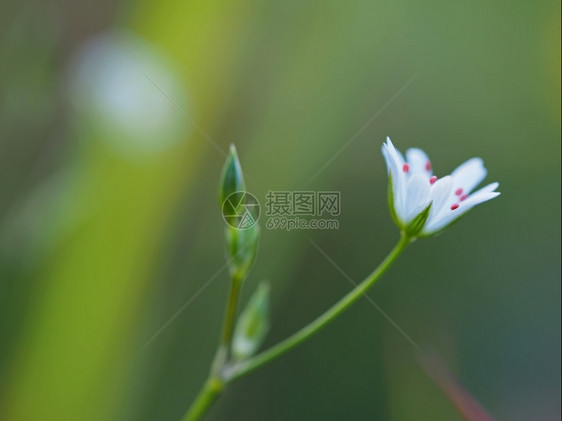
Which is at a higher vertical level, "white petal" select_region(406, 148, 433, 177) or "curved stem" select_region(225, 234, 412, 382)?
"white petal" select_region(406, 148, 433, 177)

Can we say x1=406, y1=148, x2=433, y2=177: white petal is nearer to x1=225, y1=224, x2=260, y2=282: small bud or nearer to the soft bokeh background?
x1=225, y1=224, x2=260, y2=282: small bud

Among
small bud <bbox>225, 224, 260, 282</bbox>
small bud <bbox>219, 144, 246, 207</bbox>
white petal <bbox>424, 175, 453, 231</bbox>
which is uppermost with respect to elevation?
white petal <bbox>424, 175, 453, 231</bbox>

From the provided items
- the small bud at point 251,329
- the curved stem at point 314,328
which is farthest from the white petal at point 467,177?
the small bud at point 251,329

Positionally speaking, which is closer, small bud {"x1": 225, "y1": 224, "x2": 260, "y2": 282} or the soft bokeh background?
small bud {"x1": 225, "y1": 224, "x2": 260, "y2": 282}

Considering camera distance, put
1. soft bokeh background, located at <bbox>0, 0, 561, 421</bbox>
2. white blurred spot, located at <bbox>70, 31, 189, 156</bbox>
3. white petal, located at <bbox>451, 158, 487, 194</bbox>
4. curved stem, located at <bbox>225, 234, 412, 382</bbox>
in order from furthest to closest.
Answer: white blurred spot, located at <bbox>70, 31, 189, 156</bbox>
soft bokeh background, located at <bbox>0, 0, 561, 421</bbox>
white petal, located at <bbox>451, 158, 487, 194</bbox>
curved stem, located at <bbox>225, 234, 412, 382</bbox>

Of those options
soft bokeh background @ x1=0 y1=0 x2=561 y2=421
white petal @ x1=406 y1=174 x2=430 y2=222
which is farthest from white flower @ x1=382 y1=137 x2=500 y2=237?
soft bokeh background @ x1=0 y1=0 x2=561 y2=421

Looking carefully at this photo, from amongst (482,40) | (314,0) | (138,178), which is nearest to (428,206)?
(138,178)

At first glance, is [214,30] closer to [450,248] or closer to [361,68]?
[361,68]
